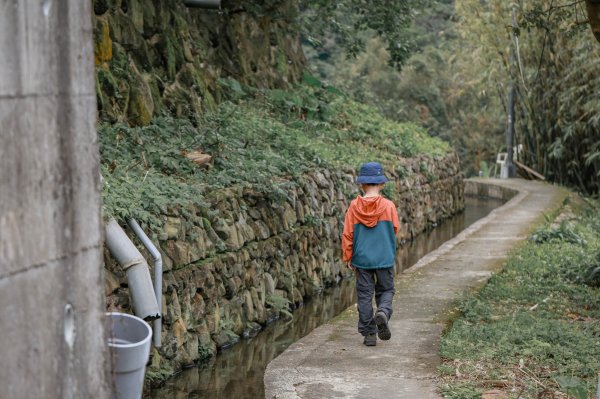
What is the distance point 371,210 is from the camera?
28.0 ft

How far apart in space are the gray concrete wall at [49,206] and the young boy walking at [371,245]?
4.29m

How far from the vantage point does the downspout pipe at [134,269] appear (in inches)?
311

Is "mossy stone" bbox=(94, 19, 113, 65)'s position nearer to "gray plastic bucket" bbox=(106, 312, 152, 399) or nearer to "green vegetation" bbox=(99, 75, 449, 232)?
"green vegetation" bbox=(99, 75, 449, 232)

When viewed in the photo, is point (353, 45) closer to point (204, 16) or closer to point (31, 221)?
point (204, 16)

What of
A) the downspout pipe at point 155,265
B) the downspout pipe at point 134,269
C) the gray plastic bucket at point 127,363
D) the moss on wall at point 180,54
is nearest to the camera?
the gray plastic bucket at point 127,363

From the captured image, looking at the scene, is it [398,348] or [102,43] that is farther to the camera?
[102,43]

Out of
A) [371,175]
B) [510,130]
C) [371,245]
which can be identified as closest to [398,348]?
[371,245]

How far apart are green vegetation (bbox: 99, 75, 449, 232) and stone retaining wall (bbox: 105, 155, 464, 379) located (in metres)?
0.21

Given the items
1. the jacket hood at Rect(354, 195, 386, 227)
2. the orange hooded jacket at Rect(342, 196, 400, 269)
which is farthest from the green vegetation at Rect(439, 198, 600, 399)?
the jacket hood at Rect(354, 195, 386, 227)

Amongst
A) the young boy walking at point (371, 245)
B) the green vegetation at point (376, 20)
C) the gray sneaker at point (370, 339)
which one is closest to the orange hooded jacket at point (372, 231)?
the young boy walking at point (371, 245)

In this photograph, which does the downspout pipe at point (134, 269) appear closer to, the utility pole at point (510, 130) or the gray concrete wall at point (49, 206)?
the gray concrete wall at point (49, 206)

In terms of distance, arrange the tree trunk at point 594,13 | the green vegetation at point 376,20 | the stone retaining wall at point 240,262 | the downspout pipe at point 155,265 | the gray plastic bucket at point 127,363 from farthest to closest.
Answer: the green vegetation at point 376,20, the stone retaining wall at point 240,262, the downspout pipe at point 155,265, the tree trunk at point 594,13, the gray plastic bucket at point 127,363

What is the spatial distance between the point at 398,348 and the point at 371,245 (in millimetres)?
845

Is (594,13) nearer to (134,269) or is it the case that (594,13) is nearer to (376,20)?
(134,269)
